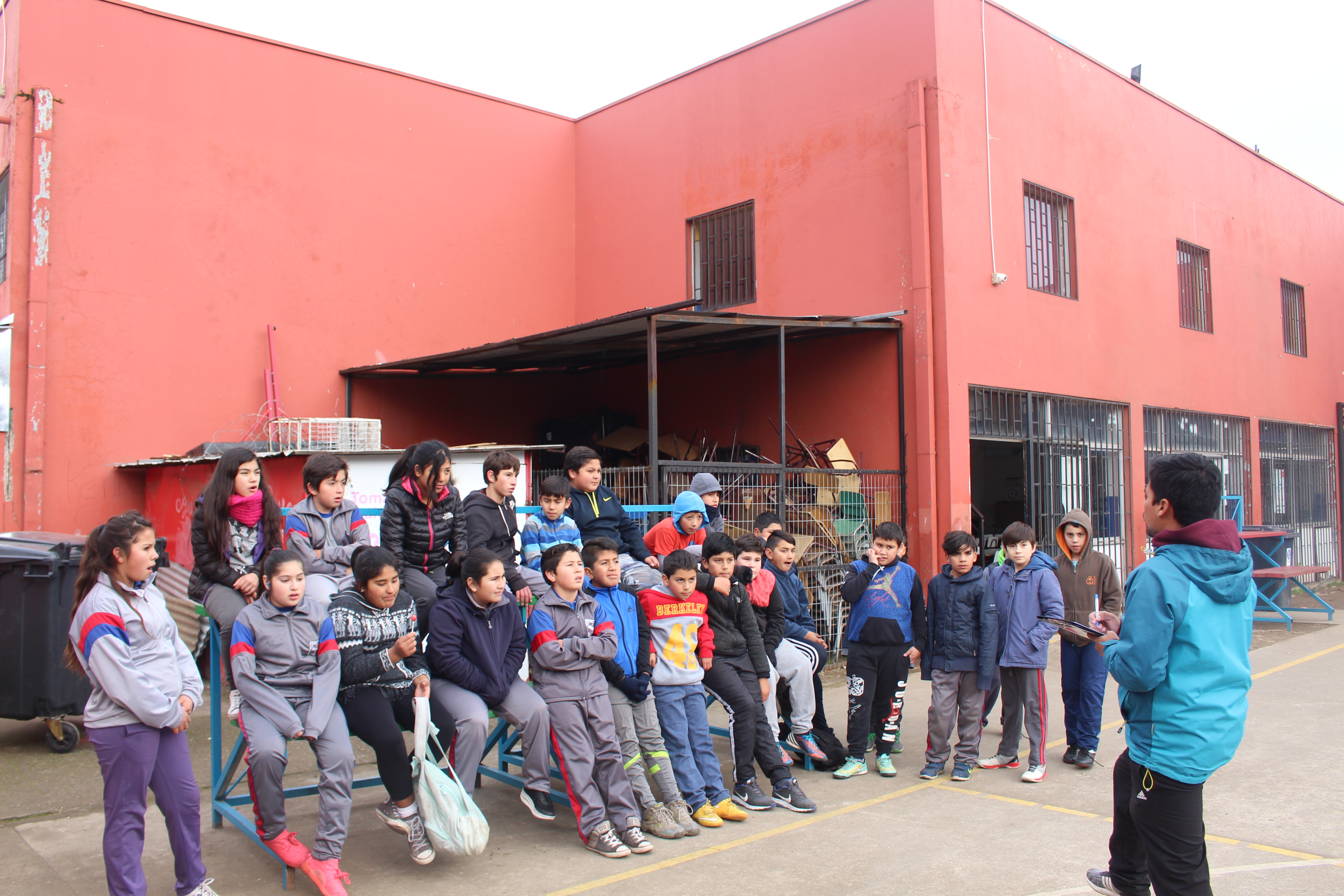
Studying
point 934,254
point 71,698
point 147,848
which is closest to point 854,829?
point 147,848

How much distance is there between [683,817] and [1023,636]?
99.7 inches

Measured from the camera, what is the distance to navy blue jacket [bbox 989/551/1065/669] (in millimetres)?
6156

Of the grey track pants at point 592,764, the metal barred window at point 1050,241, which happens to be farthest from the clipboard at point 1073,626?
the metal barred window at point 1050,241

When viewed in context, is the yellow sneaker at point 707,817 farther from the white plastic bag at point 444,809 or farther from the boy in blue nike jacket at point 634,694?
the white plastic bag at point 444,809

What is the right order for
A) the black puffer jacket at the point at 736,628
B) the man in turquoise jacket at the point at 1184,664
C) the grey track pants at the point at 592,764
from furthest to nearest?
the black puffer jacket at the point at 736,628 < the grey track pants at the point at 592,764 < the man in turquoise jacket at the point at 1184,664

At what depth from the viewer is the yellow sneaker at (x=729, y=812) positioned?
204 inches

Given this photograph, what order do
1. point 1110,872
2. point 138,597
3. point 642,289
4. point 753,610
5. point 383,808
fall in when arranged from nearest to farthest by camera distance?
point 1110,872
point 138,597
point 383,808
point 753,610
point 642,289

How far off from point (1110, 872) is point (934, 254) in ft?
25.8

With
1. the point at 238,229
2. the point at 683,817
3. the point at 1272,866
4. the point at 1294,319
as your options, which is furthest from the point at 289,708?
the point at 1294,319

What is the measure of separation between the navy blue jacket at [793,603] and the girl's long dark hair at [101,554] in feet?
12.2

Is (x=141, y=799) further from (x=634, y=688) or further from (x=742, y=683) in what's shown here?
(x=742, y=683)

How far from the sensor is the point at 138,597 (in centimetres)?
407

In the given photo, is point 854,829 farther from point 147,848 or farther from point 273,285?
point 273,285

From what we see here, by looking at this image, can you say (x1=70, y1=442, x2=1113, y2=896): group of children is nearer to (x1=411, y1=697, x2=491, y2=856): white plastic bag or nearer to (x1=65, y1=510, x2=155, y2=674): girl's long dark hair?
(x1=65, y1=510, x2=155, y2=674): girl's long dark hair
